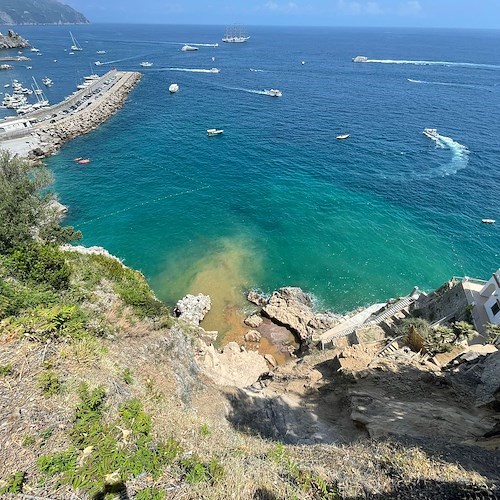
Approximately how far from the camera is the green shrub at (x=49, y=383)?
10.2m

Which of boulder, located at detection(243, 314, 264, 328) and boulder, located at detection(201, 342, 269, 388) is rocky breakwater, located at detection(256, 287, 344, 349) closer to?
boulder, located at detection(243, 314, 264, 328)

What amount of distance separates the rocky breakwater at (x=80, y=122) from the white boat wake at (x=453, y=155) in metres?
77.1

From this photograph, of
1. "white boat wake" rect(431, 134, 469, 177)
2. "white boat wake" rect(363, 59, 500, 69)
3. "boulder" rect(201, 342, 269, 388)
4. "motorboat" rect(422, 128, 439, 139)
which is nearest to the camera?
"boulder" rect(201, 342, 269, 388)

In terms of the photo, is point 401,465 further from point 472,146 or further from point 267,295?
point 472,146

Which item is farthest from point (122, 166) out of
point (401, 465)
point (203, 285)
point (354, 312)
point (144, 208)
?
point (401, 465)

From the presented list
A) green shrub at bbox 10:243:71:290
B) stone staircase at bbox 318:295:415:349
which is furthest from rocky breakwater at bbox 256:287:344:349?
green shrub at bbox 10:243:71:290

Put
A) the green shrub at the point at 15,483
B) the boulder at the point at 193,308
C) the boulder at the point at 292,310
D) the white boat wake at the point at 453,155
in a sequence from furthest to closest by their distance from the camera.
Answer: the white boat wake at the point at 453,155
the boulder at the point at 292,310
the boulder at the point at 193,308
the green shrub at the point at 15,483

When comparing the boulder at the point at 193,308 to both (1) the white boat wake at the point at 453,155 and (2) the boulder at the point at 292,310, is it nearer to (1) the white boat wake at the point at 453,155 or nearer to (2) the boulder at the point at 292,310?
(2) the boulder at the point at 292,310

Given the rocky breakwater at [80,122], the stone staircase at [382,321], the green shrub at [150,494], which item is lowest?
the stone staircase at [382,321]

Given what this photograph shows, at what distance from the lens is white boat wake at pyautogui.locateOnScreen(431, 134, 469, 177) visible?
197 feet

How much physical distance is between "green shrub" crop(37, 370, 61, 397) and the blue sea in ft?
80.2

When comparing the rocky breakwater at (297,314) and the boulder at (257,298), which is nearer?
the rocky breakwater at (297,314)

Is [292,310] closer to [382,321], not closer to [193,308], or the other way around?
[382,321]

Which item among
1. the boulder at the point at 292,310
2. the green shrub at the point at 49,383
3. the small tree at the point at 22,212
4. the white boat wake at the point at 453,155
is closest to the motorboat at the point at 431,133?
the white boat wake at the point at 453,155
